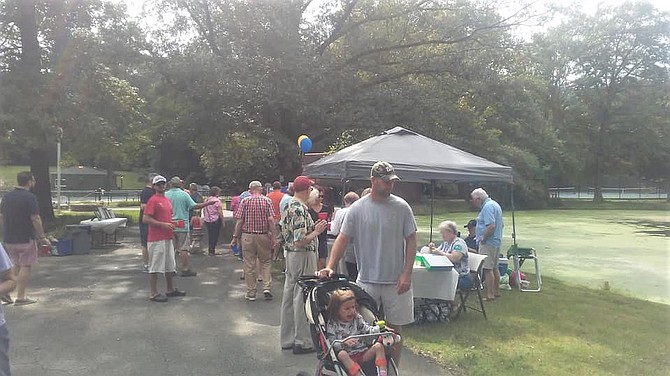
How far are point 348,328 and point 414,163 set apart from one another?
14.2 feet

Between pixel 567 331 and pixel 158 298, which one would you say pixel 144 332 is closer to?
pixel 158 298

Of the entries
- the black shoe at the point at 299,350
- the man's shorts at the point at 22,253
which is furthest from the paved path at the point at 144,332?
the man's shorts at the point at 22,253

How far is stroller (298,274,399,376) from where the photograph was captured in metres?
3.86

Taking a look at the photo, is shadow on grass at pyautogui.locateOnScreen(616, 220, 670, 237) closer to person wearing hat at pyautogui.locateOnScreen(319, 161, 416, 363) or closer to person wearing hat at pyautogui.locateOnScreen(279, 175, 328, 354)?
person wearing hat at pyautogui.locateOnScreen(279, 175, 328, 354)

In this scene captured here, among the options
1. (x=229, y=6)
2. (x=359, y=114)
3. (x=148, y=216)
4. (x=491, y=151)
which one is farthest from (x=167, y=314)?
(x=491, y=151)

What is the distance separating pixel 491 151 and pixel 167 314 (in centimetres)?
1306

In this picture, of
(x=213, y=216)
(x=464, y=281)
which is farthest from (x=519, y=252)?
(x=213, y=216)

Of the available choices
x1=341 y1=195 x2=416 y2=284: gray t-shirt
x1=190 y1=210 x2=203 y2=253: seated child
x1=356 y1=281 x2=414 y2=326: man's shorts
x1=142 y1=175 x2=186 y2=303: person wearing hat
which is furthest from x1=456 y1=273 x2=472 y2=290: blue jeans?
x1=190 y1=210 x2=203 y2=253: seated child

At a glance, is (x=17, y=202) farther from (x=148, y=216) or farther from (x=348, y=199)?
(x=348, y=199)

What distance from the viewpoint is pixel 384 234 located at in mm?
4242

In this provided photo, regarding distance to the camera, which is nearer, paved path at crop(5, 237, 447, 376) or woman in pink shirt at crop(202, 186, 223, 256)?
paved path at crop(5, 237, 447, 376)

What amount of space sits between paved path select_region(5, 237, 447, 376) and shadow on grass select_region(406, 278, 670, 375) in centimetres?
57

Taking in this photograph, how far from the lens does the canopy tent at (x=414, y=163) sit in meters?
7.92

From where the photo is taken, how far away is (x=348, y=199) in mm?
8023
